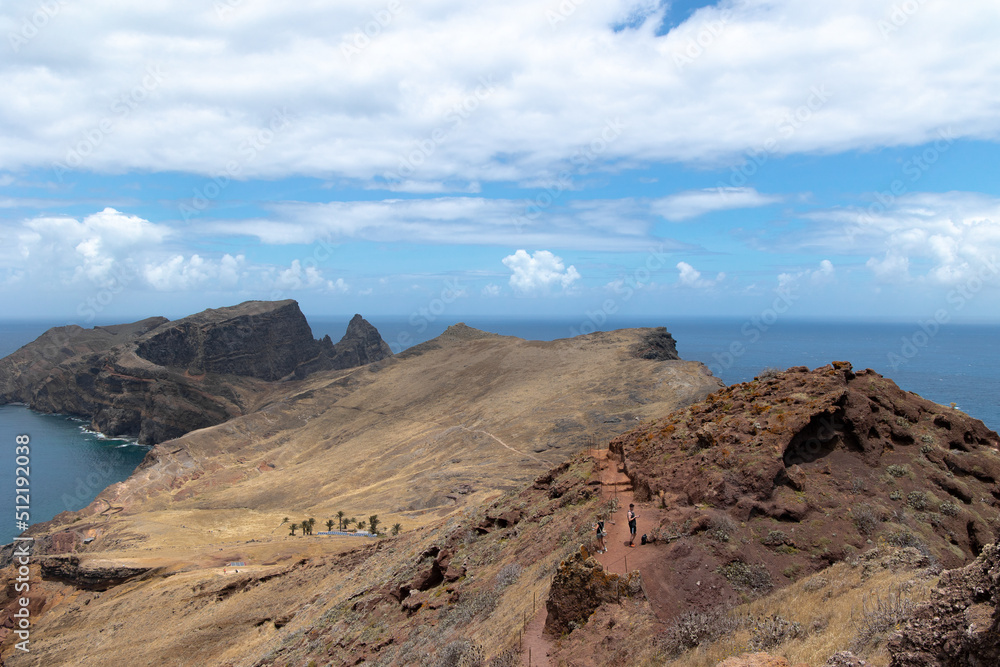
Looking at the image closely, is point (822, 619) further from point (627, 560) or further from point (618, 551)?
point (618, 551)

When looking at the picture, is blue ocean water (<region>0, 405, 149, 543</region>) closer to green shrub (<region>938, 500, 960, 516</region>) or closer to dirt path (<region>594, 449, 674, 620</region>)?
dirt path (<region>594, 449, 674, 620</region>)

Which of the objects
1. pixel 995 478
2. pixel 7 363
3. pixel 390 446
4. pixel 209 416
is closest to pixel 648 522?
pixel 995 478

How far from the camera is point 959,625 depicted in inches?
240

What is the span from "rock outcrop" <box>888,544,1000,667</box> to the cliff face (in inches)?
4571

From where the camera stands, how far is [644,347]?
79.4 m

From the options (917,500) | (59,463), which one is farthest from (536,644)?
(59,463)

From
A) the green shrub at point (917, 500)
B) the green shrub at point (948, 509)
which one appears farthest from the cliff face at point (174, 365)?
the green shrub at point (948, 509)

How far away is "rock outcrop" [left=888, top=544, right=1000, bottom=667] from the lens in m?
5.76

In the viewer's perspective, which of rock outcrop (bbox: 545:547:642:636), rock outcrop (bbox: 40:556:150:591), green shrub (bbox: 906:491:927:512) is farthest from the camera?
rock outcrop (bbox: 40:556:150:591)

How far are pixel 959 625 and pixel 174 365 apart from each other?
449 ft

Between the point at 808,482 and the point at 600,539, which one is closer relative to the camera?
the point at 600,539

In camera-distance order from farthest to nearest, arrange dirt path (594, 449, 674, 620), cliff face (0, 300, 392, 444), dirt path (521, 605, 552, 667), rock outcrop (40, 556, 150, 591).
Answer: cliff face (0, 300, 392, 444)
rock outcrop (40, 556, 150, 591)
dirt path (594, 449, 674, 620)
dirt path (521, 605, 552, 667)

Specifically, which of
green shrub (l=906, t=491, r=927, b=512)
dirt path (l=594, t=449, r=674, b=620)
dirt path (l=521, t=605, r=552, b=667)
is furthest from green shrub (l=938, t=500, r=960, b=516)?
dirt path (l=521, t=605, r=552, b=667)

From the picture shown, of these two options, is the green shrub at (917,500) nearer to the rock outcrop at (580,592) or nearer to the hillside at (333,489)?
the rock outcrop at (580,592)
